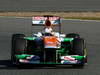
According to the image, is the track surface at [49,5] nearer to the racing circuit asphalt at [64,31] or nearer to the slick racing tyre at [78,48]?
the racing circuit asphalt at [64,31]

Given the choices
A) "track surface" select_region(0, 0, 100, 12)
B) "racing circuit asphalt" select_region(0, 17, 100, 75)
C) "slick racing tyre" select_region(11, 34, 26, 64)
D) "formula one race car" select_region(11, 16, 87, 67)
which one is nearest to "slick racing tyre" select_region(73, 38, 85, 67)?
"formula one race car" select_region(11, 16, 87, 67)

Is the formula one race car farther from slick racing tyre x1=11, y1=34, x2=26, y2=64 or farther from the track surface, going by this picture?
the track surface

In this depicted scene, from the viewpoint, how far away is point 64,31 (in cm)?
2158

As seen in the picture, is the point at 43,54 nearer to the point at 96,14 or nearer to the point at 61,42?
the point at 61,42

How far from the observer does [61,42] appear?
14.7 meters

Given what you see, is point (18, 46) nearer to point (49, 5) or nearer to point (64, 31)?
point (64, 31)

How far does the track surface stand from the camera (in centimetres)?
2830

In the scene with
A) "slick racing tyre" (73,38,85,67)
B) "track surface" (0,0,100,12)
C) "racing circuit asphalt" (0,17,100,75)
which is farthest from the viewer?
"track surface" (0,0,100,12)

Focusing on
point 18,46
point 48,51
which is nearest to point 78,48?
point 48,51

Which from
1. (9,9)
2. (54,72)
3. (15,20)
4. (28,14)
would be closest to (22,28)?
(15,20)

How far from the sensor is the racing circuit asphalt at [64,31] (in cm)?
1332

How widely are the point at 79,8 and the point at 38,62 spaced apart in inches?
595

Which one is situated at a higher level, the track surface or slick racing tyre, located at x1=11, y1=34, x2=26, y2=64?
the track surface

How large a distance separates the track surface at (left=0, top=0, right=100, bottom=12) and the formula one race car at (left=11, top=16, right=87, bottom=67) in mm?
13424
